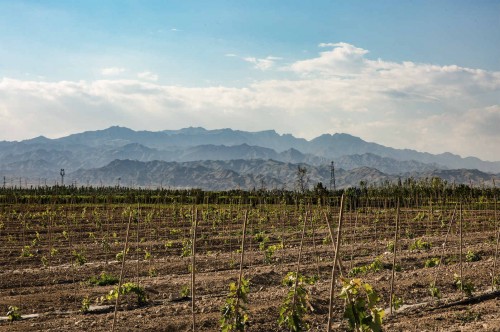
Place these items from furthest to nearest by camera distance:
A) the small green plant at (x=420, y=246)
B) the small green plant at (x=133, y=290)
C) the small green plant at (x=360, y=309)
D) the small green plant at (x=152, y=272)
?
the small green plant at (x=420, y=246), the small green plant at (x=152, y=272), the small green plant at (x=133, y=290), the small green plant at (x=360, y=309)

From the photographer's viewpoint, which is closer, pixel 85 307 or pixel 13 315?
pixel 13 315

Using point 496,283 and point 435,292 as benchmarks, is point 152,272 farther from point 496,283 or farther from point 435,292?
point 496,283

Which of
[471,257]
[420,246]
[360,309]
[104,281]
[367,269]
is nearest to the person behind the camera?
[360,309]

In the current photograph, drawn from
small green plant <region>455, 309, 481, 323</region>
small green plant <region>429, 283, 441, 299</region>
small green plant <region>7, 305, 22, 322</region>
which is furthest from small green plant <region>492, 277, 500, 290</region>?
small green plant <region>7, 305, 22, 322</region>

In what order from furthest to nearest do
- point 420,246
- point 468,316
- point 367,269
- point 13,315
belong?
point 420,246
point 367,269
point 13,315
point 468,316

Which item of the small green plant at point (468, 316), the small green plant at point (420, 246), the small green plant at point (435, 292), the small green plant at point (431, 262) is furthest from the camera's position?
the small green plant at point (420, 246)

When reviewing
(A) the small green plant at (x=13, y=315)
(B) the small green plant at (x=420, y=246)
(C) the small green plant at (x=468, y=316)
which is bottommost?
(A) the small green plant at (x=13, y=315)

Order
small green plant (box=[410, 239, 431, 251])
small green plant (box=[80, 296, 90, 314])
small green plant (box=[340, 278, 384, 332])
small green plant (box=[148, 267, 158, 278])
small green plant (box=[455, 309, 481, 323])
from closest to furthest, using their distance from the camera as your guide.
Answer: small green plant (box=[340, 278, 384, 332]) < small green plant (box=[455, 309, 481, 323]) < small green plant (box=[80, 296, 90, 314]) < small green plant (box=[148, 267, 158, 278]) < small green plant (box=[410, 239, 431, 251])

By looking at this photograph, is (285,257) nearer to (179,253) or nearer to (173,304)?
(179,253)

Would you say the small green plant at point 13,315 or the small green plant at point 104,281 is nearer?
the small green plant at point 13,315

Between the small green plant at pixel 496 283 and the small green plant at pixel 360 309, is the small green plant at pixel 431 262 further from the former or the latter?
the small green plant at pixel 360 309

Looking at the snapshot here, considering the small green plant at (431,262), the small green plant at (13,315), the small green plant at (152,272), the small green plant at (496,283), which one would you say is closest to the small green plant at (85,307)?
the small green plant at (13,315)

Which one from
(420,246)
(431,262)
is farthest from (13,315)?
(420,246)

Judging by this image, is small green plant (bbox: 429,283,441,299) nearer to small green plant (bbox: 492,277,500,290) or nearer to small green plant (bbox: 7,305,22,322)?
small green plant (bbox: 492,277,500,290)
